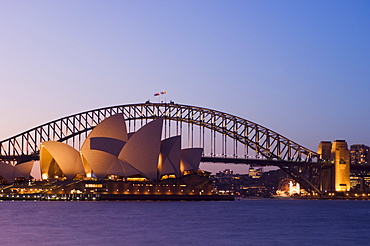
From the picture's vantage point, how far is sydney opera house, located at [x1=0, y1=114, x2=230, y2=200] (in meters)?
94.1

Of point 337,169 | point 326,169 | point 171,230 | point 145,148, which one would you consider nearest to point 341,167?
point 337,169

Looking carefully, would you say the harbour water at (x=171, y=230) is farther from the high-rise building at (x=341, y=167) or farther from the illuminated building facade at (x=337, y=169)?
the illuminated building facade at (x=337, y=169)

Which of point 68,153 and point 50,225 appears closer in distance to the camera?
point 50,225

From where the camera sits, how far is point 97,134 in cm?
9431

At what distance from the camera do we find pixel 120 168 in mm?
95312

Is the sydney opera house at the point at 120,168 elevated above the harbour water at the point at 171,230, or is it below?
above

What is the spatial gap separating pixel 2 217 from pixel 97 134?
3781 cm

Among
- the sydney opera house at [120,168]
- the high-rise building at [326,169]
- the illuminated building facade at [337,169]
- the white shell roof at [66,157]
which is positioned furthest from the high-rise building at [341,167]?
the white shell roof at [66,157]

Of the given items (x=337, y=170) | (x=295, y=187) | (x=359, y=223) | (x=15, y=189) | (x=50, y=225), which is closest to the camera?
(x=50, y=225)

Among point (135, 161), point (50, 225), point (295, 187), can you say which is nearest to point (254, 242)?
point (50, 225)

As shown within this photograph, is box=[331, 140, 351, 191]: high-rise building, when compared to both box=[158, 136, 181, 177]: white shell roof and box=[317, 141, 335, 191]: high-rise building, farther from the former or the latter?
box=[158, 136, 181, 177]: white shell roof

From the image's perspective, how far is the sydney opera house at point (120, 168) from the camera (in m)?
94.1

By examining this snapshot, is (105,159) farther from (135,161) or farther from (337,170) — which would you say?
(337,170)

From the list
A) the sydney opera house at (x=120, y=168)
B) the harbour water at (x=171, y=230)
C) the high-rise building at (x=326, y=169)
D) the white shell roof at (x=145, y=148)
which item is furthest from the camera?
the high-rise building at (x=326, y=169)
